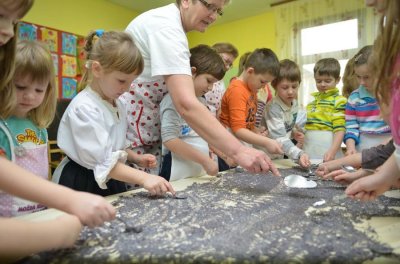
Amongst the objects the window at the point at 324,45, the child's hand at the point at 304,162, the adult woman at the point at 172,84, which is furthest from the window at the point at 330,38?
the adult woman at the point at 172,84

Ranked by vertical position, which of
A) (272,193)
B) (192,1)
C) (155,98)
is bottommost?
(272,193)

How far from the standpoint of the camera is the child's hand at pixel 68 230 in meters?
0.48

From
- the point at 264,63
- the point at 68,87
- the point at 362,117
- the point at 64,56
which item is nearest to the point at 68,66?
the point at 64,56

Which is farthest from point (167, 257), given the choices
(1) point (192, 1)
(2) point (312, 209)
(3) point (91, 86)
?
(1) point (192, 1)

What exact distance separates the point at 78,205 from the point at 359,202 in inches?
24.0

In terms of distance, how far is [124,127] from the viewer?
1.03m

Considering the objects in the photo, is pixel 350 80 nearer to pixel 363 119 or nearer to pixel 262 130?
pixel 363 119

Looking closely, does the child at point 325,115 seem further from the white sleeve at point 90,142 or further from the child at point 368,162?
the white sleeve at point 90,142

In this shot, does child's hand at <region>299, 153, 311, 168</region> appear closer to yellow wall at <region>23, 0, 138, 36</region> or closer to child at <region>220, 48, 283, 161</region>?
child at <region>220, 48, 283, 161</region>

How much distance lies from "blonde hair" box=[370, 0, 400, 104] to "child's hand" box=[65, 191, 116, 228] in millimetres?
517

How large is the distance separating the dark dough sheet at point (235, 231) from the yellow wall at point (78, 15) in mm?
3040

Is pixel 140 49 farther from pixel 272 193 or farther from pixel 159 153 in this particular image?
pixel 272 193

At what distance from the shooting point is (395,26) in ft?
1.76

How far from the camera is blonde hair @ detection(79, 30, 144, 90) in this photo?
0.94m
